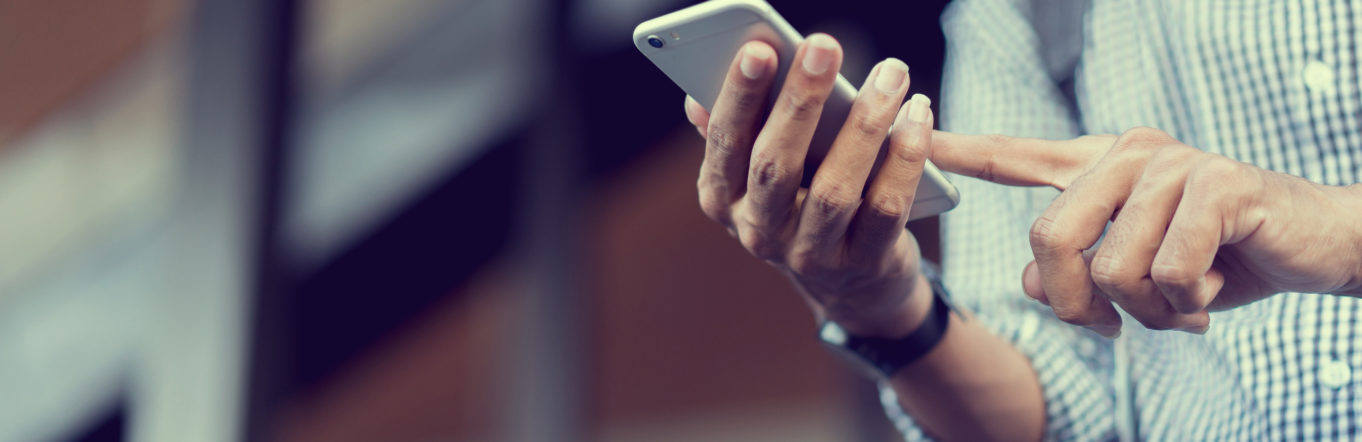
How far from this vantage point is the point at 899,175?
20.7 inches

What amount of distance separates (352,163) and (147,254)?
0.54m

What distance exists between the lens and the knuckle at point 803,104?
1.61ft

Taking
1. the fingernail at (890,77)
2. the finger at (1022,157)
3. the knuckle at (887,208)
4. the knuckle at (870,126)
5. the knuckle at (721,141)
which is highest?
the knuckle at (721,141)

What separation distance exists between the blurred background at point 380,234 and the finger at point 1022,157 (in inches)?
27.8

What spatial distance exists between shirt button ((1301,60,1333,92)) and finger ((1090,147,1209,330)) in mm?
338

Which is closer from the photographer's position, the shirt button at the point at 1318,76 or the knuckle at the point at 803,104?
the knuckle at the point at 803,104

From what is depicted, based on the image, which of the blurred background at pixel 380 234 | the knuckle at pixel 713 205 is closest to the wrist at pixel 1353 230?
the knuckle at pixel 713 205

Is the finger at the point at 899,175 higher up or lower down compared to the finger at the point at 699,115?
lower down

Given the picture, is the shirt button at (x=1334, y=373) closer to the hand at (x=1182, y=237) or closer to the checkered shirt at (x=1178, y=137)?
the checkered shirt at (x=1178, y=137)

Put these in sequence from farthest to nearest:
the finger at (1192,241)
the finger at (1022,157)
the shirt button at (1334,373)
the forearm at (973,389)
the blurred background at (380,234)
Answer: the blurred background at (380,234) → the forearm at (973,389) → the shirt button at (1334,373) → the finger at (1022,157) → the finger at (1192,241)

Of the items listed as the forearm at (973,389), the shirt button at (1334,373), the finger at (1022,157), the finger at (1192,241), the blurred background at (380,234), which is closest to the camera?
the finger at (1192,241)

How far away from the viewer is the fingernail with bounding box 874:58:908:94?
50 cm

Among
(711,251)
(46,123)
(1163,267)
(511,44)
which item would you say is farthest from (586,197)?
(46,123)

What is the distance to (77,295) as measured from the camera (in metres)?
2.38
